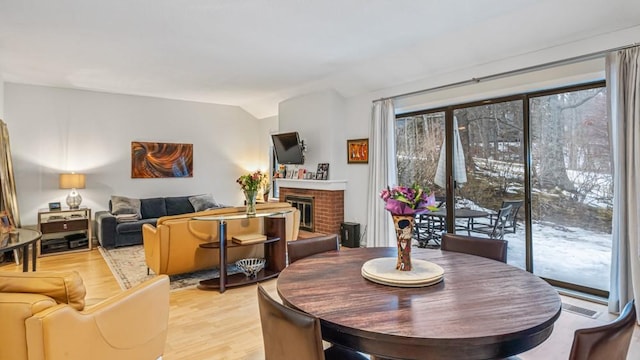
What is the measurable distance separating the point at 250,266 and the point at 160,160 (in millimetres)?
3988

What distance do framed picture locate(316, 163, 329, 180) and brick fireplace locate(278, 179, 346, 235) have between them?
124 mm

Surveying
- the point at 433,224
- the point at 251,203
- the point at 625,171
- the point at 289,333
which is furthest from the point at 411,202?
the point at 433,224

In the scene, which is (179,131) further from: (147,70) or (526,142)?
(526,142)

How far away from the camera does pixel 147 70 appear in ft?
16.4

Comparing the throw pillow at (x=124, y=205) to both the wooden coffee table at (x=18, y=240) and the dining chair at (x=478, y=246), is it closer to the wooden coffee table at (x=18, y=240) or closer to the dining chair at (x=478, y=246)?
the wooden coffee table at (x=18, y=240)

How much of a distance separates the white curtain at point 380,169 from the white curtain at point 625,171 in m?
2.52

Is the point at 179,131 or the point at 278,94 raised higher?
the point at 278,94

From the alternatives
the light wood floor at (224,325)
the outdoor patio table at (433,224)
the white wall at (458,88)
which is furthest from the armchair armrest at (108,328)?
the white wall at (458,88)

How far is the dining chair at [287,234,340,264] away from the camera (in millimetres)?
2330

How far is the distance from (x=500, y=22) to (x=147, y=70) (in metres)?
4.47

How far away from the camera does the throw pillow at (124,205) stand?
589 centimetres

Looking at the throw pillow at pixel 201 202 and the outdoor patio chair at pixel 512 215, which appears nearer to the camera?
the outdoor patio chair at pixel 512 215

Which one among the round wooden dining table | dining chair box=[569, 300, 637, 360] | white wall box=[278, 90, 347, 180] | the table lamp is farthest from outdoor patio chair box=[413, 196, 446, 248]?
the table lamp

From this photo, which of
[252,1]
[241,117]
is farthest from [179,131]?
[252,1]
